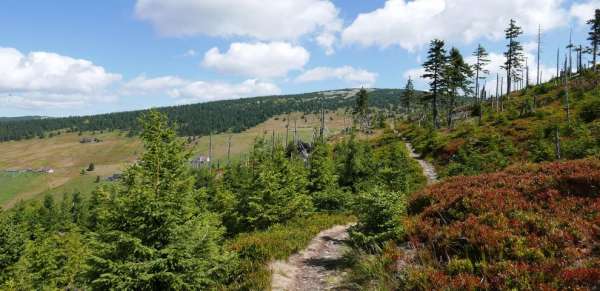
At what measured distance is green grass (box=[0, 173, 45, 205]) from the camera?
479 ft

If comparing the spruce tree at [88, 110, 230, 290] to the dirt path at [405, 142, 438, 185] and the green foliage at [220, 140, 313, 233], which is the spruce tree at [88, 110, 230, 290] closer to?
the green foliage at [220, 140, 313, 233]

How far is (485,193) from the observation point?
36.8 feet

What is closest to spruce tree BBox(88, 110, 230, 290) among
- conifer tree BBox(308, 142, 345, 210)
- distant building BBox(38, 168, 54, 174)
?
conifer tree BBox(308, 142, 345, 210)

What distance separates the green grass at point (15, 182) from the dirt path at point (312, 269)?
16903 cm

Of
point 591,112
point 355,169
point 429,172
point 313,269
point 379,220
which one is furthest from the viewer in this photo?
point 591,112

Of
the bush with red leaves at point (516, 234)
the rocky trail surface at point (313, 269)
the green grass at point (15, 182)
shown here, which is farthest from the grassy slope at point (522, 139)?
the green grass at point (15, 182)

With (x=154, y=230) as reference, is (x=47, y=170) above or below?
below

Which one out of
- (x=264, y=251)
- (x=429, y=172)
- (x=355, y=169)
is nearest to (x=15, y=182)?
(x=355, y=169)

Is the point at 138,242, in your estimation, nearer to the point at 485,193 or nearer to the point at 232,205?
the point at 485,193

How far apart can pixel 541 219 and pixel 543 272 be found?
267cm

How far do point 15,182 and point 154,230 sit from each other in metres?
199

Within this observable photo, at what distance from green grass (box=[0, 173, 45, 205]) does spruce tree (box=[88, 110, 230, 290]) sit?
169 m

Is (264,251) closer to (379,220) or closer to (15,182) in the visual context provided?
(379,220)

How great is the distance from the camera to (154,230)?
953cm
